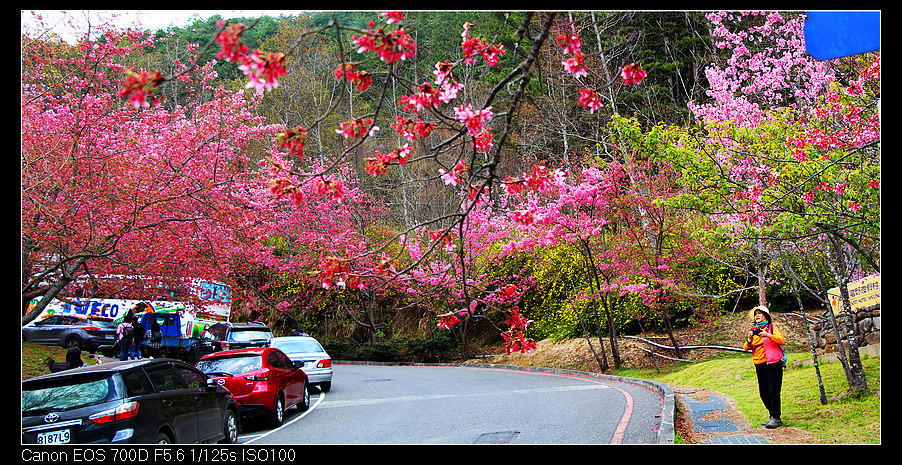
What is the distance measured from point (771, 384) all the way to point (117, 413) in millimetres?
7515

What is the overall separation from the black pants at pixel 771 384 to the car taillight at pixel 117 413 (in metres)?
7.30

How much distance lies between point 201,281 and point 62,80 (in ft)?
24.5

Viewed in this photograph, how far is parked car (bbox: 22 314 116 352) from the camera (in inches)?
910

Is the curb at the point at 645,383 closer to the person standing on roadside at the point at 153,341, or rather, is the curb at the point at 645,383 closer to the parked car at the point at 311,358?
the person standing on roadside at the point at 153,341

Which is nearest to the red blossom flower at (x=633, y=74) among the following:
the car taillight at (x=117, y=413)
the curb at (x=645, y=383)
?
the curb at (x=645, y=383)

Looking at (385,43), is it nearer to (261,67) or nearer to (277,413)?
(261,67)

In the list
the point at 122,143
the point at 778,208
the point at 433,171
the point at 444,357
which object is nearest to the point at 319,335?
the point at 444,357

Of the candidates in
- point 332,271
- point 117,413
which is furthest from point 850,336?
point 117,413

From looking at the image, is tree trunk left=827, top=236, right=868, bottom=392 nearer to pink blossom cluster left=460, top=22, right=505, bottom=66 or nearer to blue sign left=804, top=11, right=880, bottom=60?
blue sign left=804, top=11, right=880, bottom=60

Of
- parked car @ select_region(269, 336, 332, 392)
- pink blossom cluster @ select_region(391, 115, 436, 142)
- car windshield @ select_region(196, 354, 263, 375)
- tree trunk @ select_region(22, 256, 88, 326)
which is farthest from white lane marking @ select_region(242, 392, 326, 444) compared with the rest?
pink blossom cluster @ select_region(391, 115, 436, 142)

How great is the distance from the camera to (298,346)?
1584cm

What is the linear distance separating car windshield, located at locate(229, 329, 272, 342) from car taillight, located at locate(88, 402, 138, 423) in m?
12.6

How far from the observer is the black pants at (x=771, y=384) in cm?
755
